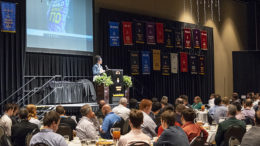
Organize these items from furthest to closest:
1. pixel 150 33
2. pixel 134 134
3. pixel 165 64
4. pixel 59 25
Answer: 1. pixel 165 64
2. pixel 150 33
3. pixel 59 25
4. pixel 134 134

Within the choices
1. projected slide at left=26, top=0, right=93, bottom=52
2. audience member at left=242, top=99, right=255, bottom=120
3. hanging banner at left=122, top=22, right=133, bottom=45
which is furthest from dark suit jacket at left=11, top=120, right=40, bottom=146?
hanging banner at left=122, top=22, right=133, bottom=45

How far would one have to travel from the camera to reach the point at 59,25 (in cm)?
1279

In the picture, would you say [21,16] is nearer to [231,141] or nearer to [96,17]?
[96,17]

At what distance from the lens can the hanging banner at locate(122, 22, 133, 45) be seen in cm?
1535

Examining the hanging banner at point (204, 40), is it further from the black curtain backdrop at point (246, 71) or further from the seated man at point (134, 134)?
the seated man at point (134, 134)

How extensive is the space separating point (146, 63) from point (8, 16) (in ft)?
22.3

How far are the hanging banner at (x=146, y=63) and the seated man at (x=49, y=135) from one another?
12.2 metres

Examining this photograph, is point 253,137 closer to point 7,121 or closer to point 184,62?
point 7,121

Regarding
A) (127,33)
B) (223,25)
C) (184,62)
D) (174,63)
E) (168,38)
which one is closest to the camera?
(127,33)

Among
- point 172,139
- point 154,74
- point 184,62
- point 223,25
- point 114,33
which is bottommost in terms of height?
point 172,139

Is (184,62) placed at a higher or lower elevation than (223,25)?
lower

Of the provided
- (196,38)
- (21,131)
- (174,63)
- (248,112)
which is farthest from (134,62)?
(21,131)

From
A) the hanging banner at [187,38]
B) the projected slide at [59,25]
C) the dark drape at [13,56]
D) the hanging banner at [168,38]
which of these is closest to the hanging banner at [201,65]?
the hanging banner at [187,38]

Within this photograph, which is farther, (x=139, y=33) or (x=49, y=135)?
(x=139, y=33)
